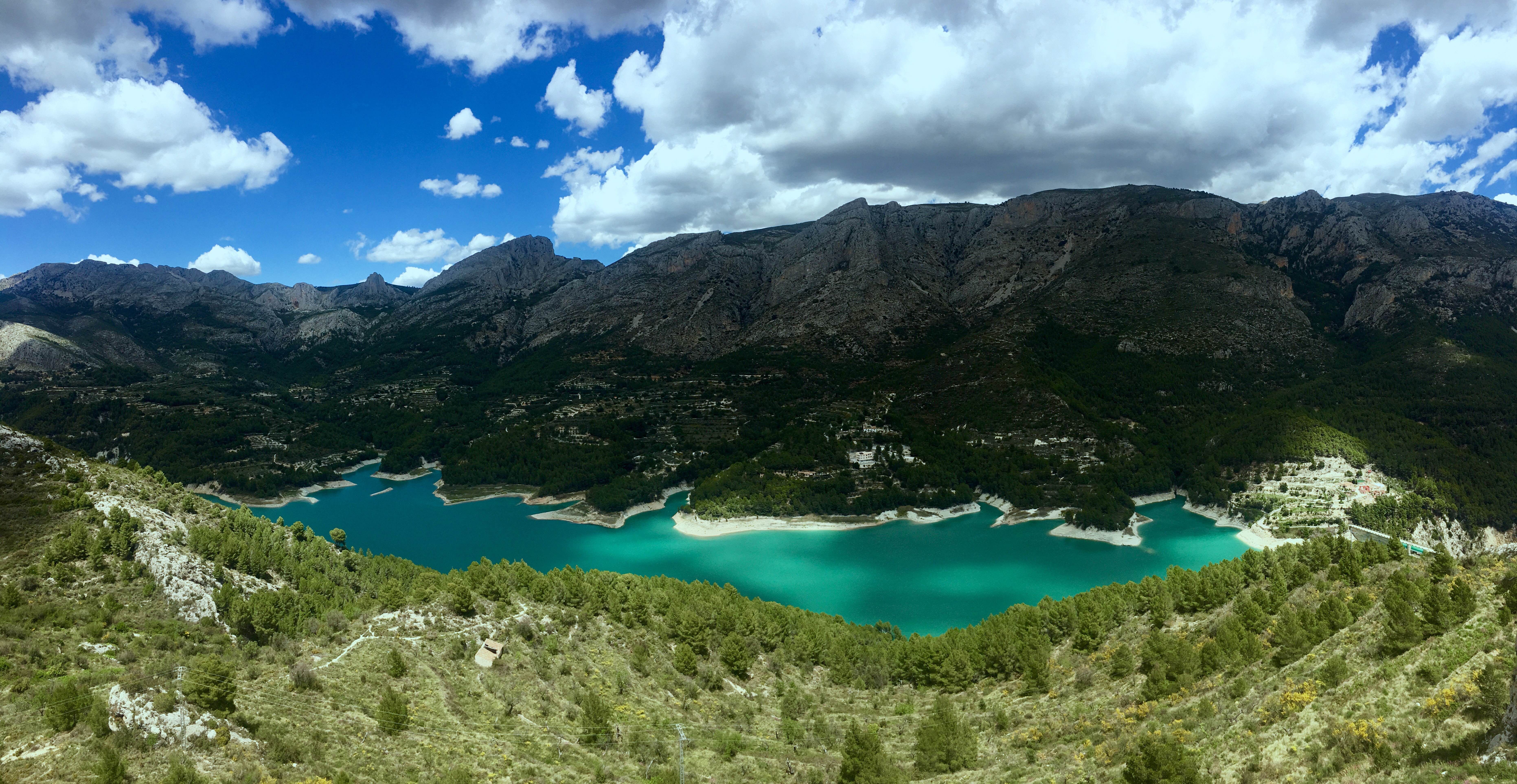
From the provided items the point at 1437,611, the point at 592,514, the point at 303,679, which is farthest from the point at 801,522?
the point at 303,679

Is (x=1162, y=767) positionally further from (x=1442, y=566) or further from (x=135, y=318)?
(x=135, y=318)

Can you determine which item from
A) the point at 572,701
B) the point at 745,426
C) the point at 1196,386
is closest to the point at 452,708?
the point at 572,701

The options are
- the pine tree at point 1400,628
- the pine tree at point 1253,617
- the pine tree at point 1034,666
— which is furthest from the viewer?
the pine tree at point 1034,666

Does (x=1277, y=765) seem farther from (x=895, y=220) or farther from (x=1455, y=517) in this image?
(x=895, y=220)

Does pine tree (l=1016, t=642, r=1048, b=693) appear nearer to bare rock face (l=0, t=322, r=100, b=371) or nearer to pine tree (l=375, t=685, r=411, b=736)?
pine tree (l=375, t=685, r=411, b=736)

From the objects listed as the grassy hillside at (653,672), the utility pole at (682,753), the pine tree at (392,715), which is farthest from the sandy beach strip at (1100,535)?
the pine tree at (392,715)

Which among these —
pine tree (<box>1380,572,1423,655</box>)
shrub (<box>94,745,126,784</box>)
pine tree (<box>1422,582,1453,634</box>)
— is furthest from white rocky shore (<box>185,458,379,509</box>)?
pine tree (<box>1422,582,1453,634</box>)

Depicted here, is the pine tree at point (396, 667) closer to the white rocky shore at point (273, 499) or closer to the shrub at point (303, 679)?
the shrub at point (303, 679)
